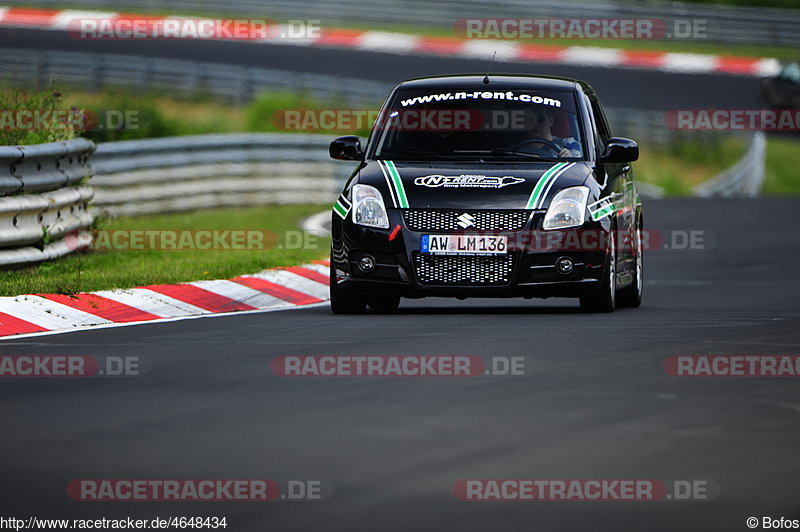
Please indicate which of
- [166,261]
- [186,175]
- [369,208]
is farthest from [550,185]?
[186,175]

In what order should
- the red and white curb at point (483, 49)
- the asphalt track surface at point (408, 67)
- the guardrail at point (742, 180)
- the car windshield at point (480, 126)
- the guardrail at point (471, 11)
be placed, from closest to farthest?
the car windshield at point (480, 126)
the guardrail at point (742, 180)
the asphalt track surface at point (408, 67)
the red and white curb at point (483, 49)
the guardrail at point (471, 11)

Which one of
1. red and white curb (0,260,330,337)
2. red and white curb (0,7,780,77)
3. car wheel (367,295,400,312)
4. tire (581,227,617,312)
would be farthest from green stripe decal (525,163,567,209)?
red and white curb (0,7,780,77)

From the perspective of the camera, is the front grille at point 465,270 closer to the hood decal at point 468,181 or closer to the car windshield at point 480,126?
the hood decal at point 468,181

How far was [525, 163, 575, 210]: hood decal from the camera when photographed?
12.0 m

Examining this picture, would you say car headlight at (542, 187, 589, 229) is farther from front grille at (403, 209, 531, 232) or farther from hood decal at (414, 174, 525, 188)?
hood decal at (414, 174, 525, 188)

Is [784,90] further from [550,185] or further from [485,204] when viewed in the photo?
[485,204]

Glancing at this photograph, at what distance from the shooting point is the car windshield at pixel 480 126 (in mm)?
12914

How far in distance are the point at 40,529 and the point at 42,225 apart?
8802mm

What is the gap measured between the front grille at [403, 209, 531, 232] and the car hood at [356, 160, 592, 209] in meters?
0.04

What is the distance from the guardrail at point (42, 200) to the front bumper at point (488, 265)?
9.80 ft

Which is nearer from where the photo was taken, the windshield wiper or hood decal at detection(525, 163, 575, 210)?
hood decal at detection(525, 163, 575, 210)

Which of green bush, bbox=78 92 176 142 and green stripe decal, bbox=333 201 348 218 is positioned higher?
green bush, bbox=78 92 176 142

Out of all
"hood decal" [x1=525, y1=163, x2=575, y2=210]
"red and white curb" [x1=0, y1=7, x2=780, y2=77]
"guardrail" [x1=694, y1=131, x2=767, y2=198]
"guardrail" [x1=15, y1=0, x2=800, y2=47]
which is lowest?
"guardrail" [x1=694, y1=131, x2=767, y2=198]

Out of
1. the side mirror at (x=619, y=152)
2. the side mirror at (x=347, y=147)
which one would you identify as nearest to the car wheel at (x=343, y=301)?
the side mirror at (x=347, y=147)
